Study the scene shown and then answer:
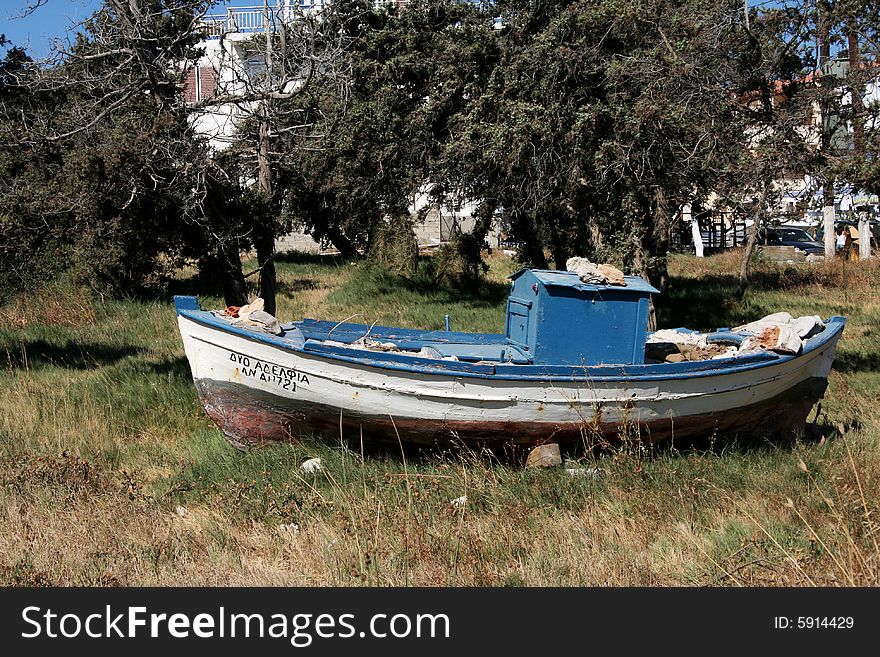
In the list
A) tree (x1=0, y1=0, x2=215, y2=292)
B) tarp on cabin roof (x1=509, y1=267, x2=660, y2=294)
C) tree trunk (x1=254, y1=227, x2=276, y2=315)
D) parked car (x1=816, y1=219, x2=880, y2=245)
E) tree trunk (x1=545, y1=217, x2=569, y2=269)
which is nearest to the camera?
tarp on cabin roof (x1=509, y1=267, x2=660, y2=294)

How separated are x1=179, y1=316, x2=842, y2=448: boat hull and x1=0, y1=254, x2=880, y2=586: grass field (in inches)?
10.1

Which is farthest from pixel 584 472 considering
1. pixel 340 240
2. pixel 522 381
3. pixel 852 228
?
pixel 852 228

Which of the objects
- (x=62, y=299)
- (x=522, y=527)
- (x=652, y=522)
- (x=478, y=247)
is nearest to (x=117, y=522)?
(x=522, y=527)

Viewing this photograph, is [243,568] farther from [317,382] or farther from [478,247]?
[478,247]

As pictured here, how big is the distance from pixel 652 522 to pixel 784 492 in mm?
1061

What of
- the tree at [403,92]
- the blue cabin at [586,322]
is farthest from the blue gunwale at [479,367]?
the tree at [403,92]

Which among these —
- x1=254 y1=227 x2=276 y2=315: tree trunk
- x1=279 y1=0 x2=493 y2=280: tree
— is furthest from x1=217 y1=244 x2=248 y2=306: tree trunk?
x1=279 y1=0 x2=493 y2=280: tree

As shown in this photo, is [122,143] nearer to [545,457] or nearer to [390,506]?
[390,506]

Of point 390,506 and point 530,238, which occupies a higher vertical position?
point 530,238

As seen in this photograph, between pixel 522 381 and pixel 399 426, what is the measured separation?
115 centimetres

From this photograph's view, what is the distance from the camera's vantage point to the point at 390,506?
20.5 feet

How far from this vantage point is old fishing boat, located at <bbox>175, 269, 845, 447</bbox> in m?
7.55

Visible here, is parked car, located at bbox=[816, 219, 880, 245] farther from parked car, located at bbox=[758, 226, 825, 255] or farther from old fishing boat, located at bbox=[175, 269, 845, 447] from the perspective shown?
old fishing boat, located at bbox=[175, 269, 845, 447]

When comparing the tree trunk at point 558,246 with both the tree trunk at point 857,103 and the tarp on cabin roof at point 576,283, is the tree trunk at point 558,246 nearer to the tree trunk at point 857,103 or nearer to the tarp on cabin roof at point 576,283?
the tree trunk at point 857,103
